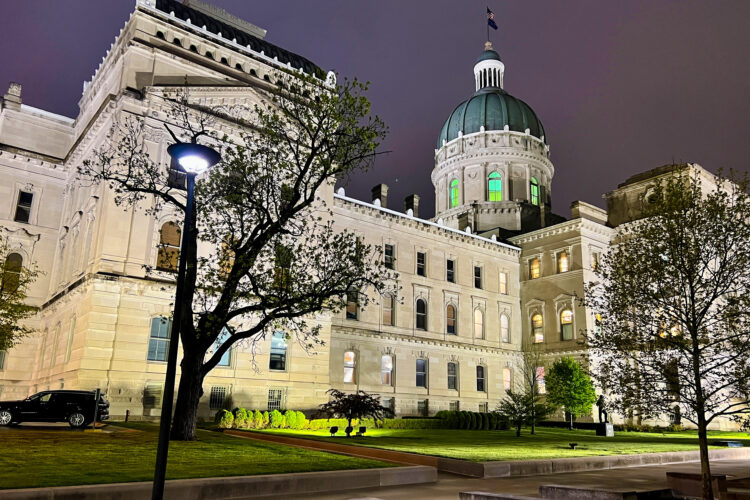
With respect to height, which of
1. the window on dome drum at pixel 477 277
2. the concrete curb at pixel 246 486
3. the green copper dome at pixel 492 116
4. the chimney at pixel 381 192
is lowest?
the concrete curb at pixel 246 486

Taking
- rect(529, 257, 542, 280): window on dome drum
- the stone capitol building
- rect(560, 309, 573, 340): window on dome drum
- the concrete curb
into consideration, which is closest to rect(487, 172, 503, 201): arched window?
the stone capitol building

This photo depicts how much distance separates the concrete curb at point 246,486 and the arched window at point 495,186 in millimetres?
51785

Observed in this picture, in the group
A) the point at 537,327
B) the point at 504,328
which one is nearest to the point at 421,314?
the point at 504,328

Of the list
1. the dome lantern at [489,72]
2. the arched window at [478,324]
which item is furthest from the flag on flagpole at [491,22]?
the arched window at [478,324]

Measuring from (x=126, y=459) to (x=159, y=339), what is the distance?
713 inches

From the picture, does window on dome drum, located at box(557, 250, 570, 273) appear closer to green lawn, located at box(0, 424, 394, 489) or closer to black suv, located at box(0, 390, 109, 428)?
green lawn, located at box(0, 424, 394, 489)

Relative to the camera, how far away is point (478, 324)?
53.6m

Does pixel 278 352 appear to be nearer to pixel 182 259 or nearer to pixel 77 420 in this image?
pixel 77 420

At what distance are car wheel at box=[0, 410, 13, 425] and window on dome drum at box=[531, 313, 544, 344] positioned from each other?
42.7 meters

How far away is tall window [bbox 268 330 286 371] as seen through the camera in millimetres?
35938

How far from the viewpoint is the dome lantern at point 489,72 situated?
252ft

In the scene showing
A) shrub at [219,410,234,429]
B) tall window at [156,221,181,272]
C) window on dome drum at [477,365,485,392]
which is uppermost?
tall window at [156,221,181,272]

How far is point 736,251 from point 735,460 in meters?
14.5

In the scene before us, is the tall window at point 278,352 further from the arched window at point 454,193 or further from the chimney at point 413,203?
the arched window at point 454,193
